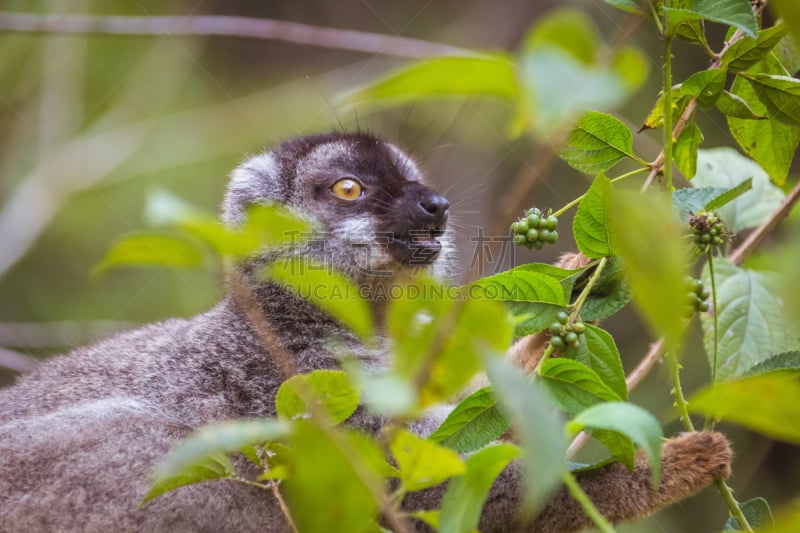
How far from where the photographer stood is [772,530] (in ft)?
4.64

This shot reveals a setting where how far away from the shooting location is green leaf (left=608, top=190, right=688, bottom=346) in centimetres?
128

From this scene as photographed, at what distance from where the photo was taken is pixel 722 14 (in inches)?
103

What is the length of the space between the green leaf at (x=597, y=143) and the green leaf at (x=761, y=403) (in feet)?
5.73

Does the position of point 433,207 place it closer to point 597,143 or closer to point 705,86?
point 597,143

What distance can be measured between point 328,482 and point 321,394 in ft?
1.48

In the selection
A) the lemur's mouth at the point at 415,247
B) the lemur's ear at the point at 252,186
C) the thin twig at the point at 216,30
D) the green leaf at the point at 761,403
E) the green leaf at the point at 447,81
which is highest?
the thin twig at the point at 216,30

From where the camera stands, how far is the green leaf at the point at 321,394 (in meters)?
1.98

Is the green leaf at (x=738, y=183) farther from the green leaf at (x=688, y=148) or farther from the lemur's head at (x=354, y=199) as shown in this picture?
the lemur's head at (x=354, y=199)

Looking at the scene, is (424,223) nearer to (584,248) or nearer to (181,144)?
(584,248)

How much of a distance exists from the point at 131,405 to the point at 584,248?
232 centimetres

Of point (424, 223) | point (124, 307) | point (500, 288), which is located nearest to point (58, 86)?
point (124, 307)

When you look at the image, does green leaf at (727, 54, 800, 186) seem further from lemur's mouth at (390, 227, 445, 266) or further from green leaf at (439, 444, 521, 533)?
green leaf at (439, 444, 521, 533)

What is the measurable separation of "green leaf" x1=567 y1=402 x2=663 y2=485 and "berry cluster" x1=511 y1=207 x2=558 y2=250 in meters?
1.51

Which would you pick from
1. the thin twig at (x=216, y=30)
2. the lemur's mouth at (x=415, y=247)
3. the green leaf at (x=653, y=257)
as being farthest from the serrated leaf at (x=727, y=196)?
the thin twig at (x=216, y=30)
